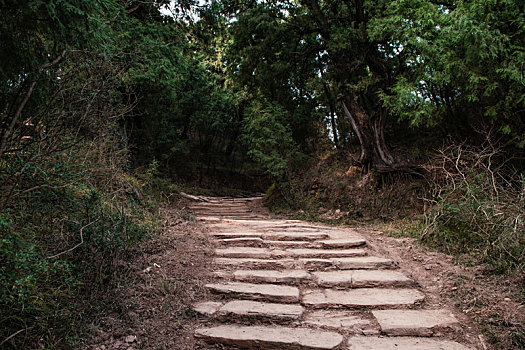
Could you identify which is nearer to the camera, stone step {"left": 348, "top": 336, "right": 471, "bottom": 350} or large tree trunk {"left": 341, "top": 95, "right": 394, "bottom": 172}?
stone step {"left": 348, "top": 336, "right": 471, "bottom": 350}

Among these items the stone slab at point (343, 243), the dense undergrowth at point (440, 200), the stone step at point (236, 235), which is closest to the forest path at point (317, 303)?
the stone slab at point (343, 243)

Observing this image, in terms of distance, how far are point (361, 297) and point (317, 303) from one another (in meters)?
0.50

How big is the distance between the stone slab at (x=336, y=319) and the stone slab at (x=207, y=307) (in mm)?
874

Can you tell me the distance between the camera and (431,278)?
356 cm

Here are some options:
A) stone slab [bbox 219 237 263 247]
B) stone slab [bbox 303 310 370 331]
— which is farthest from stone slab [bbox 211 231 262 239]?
stone slab [bbox 303 310 370 331]

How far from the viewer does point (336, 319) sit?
114 inches

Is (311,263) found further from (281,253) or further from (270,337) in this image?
(270,337)

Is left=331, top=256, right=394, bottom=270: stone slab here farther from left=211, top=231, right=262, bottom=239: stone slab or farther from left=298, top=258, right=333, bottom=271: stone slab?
left=211, top=231, right=262, bottom=239: stone slab

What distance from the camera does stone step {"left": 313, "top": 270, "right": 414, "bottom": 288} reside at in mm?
3504

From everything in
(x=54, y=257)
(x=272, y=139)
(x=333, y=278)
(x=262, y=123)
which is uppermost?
(x=262, y=123)

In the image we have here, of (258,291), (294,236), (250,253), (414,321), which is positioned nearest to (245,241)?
(250,253)

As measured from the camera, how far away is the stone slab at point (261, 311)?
9.44 feet

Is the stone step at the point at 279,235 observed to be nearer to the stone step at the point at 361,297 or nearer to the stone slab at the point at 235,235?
the stone slab at the point at 235,235

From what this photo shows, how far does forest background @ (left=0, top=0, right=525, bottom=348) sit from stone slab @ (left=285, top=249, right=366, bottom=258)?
1149mm
